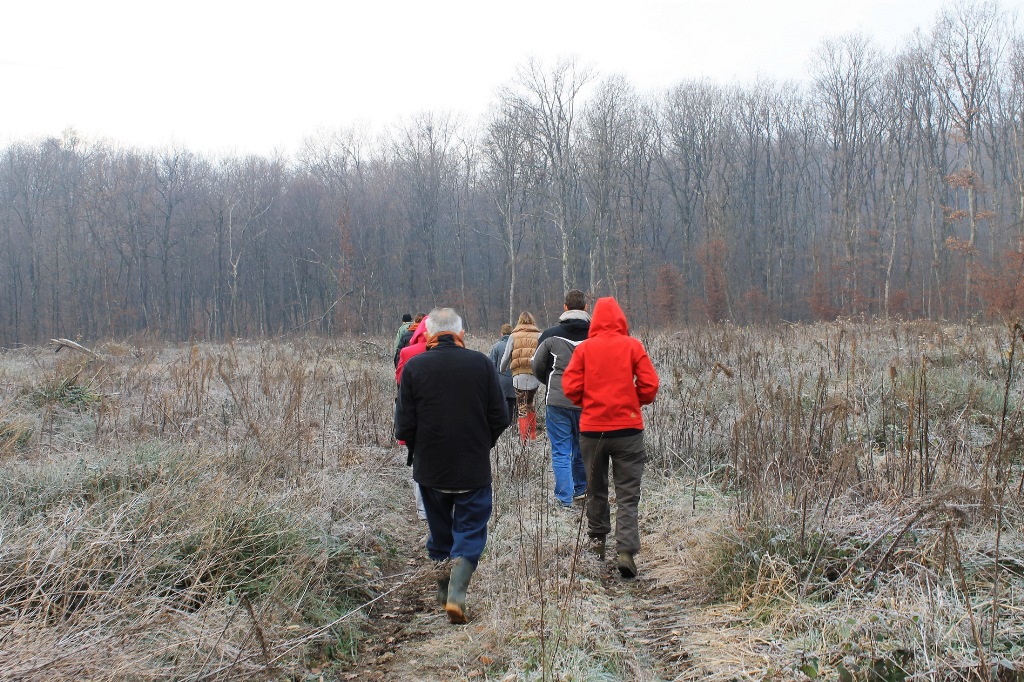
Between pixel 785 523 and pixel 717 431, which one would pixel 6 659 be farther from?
pixel 717 431

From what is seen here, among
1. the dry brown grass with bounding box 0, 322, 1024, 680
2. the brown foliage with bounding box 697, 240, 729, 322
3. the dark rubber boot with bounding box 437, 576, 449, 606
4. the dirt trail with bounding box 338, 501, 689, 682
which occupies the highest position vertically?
the brown foliage with bounding box 697, 240, 729, 322

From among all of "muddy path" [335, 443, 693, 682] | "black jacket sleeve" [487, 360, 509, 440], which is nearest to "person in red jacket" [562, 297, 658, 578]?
"muddy path" [335, 443, 693, 682]

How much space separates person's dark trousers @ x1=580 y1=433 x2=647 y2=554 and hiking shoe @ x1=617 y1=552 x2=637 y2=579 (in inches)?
1.6

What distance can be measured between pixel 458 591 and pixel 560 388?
255 centimetres

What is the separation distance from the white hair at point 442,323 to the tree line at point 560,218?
A: 87.1 ft

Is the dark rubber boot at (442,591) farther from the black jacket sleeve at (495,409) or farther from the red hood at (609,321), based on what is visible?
the red hood at (609,321)

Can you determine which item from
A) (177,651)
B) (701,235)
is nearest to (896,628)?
(177,651)

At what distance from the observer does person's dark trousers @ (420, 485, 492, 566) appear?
13.1ft

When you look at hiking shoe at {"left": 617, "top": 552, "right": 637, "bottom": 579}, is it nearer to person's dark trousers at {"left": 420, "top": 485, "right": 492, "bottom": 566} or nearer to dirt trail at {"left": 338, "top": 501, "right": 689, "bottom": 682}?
dirt trail at {"left": 338, "top": 501, "right": 689, "bottom": 682}

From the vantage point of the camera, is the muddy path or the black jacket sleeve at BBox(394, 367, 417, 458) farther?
the black jacket sleeve at BBox(394, 367, 417, 458)

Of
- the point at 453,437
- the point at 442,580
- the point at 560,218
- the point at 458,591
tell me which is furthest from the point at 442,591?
the point at 560,218

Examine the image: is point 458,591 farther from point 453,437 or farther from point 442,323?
point 442,323

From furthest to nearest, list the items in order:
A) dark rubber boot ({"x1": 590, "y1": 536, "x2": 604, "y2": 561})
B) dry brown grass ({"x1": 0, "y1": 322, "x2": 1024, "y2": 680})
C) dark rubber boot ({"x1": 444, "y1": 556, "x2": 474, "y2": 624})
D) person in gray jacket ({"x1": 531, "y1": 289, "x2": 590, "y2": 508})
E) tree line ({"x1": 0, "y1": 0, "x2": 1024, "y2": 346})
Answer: tree line ({"x1": 0, "y1": 0, "x2": 1024, "y2": 346}) < person in gray jacket ({"x1": 531, "y1": 289, "x2": 590, "y2": 508}) < dark rubber boot ({"x1": 590, "y1": 536, "x2": 604, "y2": 561}) < dark rubber boot ({"x1": 444, "y1": 556, "x2": 474, "y2": 624}) < dry brown grass ({"x1": 0, "y1": 322, "x2": 1024, "y2": 680})

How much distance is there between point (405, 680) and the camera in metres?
3.32
